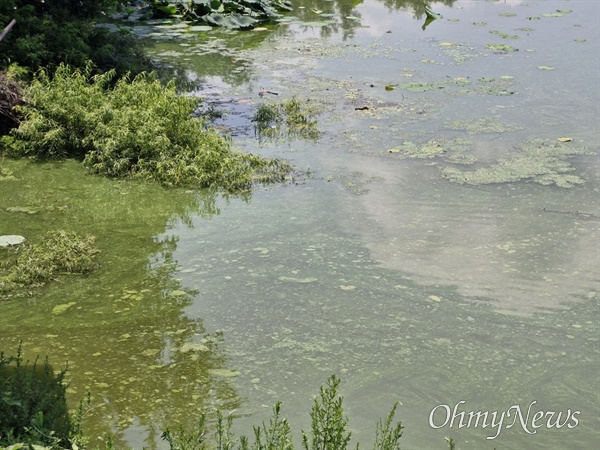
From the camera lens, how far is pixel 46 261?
17.4 feet

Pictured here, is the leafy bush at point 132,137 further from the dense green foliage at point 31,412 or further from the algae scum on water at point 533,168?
the dense green foliage at point 31,412

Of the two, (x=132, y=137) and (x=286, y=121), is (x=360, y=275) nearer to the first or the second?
(x=132, y=137)

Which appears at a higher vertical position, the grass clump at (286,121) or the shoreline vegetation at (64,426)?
the grass clump at (286,121)

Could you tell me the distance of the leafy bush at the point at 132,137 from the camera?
6867mm

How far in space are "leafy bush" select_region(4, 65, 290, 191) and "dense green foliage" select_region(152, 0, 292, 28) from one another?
5.02 m

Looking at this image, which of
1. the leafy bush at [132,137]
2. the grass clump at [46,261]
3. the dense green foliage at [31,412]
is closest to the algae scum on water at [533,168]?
the leafy bush at [132,137]

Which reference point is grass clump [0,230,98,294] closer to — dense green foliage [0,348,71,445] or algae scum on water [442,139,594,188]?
dense green foliage [0,348,71,445]

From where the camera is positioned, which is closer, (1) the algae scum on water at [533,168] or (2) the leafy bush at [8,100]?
(1) the algae scum on water at [533,168]

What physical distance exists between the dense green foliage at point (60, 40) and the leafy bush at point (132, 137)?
591mm

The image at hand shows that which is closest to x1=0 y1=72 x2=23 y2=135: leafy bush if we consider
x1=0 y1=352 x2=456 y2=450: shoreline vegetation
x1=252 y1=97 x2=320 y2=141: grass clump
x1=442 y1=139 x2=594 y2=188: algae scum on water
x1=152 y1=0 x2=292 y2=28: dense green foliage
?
x1=252 y1=97 x2=320 y2=141: grass clump

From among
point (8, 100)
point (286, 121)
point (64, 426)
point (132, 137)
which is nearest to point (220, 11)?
point (286, 121)

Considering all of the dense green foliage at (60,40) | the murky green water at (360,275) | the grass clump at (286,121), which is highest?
the dense green foliage at (60,40)

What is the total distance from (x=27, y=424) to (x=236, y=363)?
1.41 meters

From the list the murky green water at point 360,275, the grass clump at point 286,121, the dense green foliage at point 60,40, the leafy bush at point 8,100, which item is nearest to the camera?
the murky green water at point 360,275
